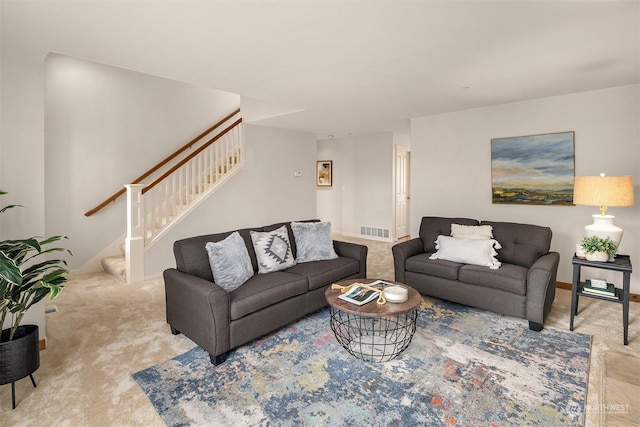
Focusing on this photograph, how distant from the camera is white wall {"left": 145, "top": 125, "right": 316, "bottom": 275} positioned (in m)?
4.82

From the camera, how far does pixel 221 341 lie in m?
2.35

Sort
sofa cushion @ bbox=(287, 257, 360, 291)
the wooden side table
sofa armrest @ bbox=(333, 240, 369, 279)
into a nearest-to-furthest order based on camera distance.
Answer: the wooden side table < sofa cushion @ bbox=(287, 257, 360, 291) < sofa armrest @ bbox=(333, 240, 369, 279)

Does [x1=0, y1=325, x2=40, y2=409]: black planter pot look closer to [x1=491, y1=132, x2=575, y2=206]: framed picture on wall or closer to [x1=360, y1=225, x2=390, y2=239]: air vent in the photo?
[x1=491, y1=132, x2=575, y2=206]: framed picture on wall

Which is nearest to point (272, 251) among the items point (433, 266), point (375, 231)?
point (433, 266)

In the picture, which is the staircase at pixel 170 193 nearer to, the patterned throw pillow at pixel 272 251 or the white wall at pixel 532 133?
the patterned throw pillow at pixel 272 251

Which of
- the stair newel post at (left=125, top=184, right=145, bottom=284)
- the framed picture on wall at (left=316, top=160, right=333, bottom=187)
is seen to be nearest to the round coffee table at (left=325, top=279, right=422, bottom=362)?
the stair newel post at (left=125, top=184, right=145, bottom=284)

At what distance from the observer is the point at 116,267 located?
4.44 meters

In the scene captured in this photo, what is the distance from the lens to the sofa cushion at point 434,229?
155 inches

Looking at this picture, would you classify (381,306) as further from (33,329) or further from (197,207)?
(197,207)

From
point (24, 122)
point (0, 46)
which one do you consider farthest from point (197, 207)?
point (0, 46)

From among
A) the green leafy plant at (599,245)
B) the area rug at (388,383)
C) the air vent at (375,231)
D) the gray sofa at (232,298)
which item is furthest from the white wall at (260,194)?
the green leafy plant at (599,245)

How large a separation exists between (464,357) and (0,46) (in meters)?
4.07

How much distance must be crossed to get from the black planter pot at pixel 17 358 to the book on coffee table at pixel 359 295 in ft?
6.59

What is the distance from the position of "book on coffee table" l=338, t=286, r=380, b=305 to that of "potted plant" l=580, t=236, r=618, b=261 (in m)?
2.02
